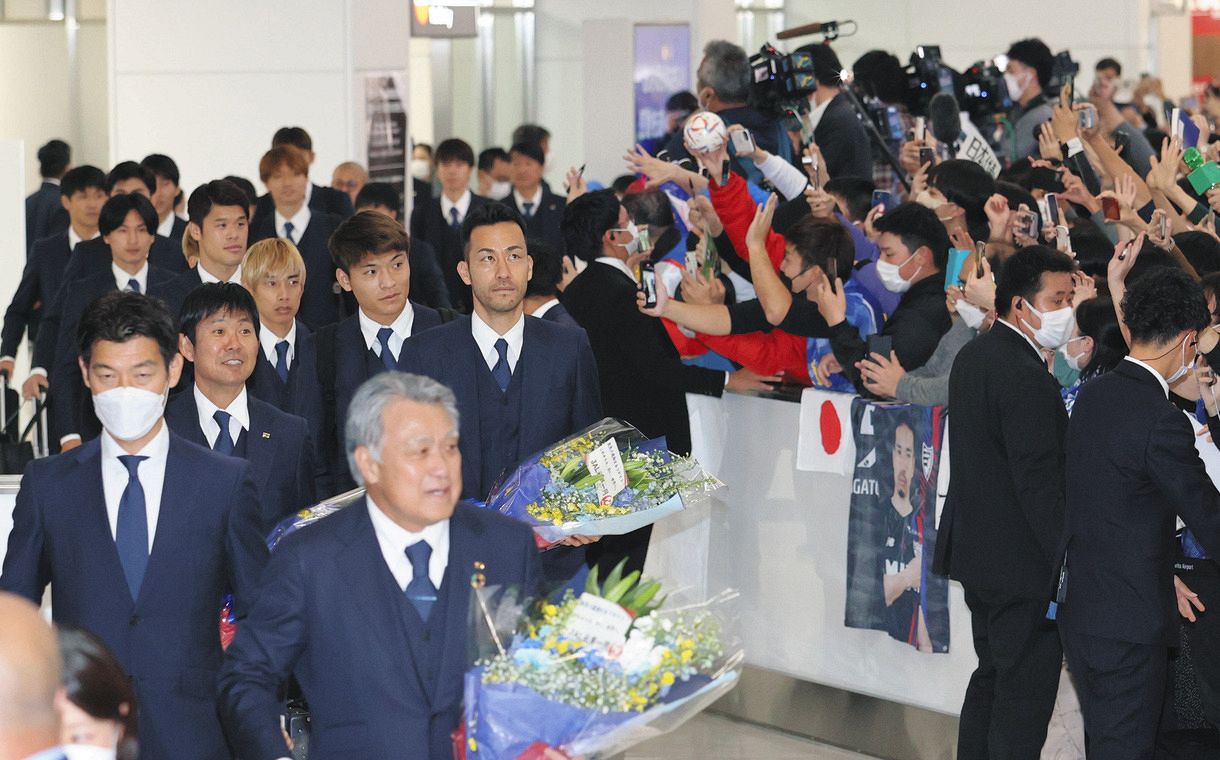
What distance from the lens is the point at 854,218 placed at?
7664mm

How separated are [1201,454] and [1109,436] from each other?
801 millimetres

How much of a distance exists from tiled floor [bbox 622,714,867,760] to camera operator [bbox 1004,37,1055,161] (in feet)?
13.1

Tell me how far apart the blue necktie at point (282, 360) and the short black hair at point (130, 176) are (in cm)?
358

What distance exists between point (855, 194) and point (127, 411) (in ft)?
15.1

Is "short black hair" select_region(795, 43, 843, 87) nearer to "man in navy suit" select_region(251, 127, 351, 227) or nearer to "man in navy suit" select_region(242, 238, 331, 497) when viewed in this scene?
"man in navy suit" select_region(251, 127, 351, 227)

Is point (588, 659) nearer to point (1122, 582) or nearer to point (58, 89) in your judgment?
point (1122, 582)

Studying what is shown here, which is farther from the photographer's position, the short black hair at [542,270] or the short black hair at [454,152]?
the short black hair at [454,152]

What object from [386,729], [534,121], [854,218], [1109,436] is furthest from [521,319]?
[534,121]

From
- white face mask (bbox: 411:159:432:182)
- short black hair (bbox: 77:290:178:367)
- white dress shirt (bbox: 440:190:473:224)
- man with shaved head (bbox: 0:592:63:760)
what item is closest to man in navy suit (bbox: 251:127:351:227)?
white dress shirt (bbox: 440:190:473:224)

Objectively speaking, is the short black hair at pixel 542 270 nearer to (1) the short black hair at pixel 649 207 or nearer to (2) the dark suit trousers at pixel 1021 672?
(1) the short black hair at pixel 649 207

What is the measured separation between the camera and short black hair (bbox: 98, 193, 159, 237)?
7.38m

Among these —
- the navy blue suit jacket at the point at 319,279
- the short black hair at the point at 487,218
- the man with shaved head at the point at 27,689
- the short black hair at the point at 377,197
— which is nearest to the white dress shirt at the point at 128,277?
the navy blue suit jacket at the point at 319,279

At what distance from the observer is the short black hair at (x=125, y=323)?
3.67 metres

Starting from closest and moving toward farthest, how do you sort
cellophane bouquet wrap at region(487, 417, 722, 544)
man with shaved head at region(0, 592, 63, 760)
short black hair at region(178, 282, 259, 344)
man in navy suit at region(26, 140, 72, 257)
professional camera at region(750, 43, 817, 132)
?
man with shaved head at region(0, 592, 63, 760)
cellophane bouquet wrap at region(487, 417, 722, 544)
short black hair at region(178, 282, 259, 344)
professional camera at region(750, 43, 817, 132)
man in navy suit at region(26, 140, 72, 257)
